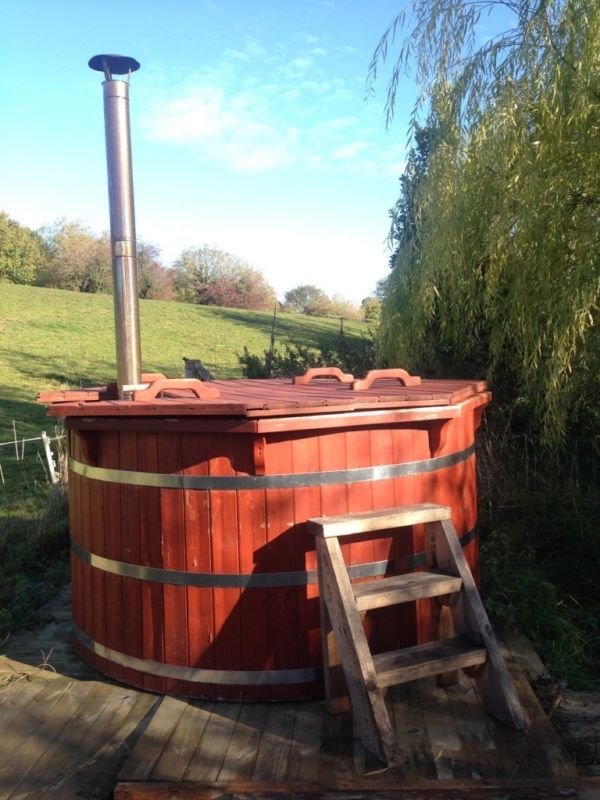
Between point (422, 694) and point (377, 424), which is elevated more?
point (377, 424)

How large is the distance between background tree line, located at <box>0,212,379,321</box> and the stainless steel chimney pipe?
1484 inches

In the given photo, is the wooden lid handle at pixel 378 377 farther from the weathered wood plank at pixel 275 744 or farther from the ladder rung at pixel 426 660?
the weathered wood plank at pixel 275 744

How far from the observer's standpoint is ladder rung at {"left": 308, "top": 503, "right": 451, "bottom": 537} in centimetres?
301

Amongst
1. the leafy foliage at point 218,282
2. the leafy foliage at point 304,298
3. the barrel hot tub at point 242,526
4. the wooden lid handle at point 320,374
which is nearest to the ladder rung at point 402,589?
the barrel hot tub at point 242,526

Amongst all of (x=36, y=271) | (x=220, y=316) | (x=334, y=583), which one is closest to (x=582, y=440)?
(x=334, y=583)

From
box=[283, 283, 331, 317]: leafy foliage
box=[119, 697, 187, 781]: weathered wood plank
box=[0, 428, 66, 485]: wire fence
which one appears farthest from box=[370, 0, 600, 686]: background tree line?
box=[283, 283, 331, 317]: leafy foliage

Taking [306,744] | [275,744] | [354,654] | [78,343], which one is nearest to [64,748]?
[275,744]

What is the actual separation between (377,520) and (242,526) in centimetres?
65

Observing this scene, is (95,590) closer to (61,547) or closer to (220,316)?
(61,547)

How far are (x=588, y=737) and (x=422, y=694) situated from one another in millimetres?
779

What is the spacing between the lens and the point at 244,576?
319cm

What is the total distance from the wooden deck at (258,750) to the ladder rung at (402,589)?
1.78ft

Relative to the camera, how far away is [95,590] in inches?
143

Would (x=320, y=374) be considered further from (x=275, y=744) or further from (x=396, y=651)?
(x=275, y=744)
